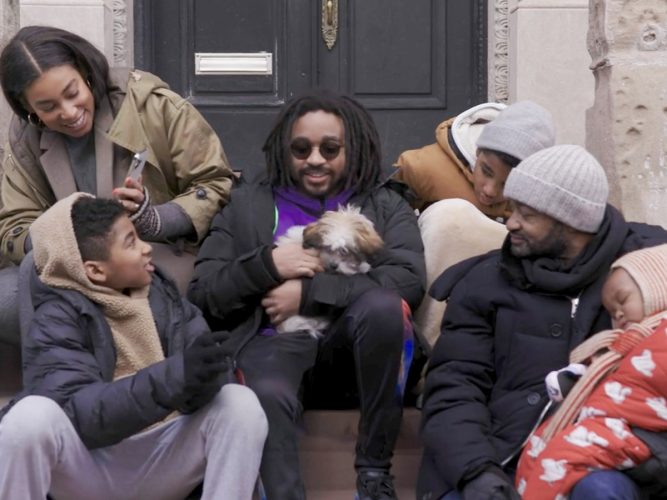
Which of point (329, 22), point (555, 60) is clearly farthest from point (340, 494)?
point (329, 22)

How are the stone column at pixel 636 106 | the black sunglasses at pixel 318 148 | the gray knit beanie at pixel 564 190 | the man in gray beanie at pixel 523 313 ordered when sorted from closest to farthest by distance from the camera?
the man in gray beanie at pixel 523 313 < the gray knit beanie at pixel 564 190 < the black sunglasses at pixel 318 148 < the stone column at pixel 636 106

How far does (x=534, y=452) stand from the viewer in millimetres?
3607

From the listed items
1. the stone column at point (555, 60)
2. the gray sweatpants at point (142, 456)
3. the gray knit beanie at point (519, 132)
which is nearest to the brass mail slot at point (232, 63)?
the stone column at point (555, 60)

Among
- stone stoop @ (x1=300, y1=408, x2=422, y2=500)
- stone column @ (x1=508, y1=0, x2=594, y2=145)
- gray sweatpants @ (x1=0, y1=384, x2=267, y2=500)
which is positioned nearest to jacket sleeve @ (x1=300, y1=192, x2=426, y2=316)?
stone stoop @ (x1=300, y1=408, x2=422, y2=500)

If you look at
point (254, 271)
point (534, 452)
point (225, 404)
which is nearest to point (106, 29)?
point (254, 271)

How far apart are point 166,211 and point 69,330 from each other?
84 cm

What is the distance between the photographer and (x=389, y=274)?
4.28 m

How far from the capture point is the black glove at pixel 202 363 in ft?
11.6

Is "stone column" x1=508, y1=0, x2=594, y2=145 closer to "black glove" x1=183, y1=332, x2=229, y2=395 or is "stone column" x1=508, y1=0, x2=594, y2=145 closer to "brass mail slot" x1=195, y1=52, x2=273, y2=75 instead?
"brass mail slot" x1=195, y1=52, x2=273, y2=75

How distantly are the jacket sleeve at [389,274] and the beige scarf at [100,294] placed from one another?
55cm

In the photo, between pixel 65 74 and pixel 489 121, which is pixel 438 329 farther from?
pixel 65 74

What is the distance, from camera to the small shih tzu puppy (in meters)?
4.22

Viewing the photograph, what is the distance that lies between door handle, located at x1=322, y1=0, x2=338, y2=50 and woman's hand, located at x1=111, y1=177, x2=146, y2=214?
294cm

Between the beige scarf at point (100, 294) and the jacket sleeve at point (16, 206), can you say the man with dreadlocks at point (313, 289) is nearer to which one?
the beige scarf at point (100, 294)
